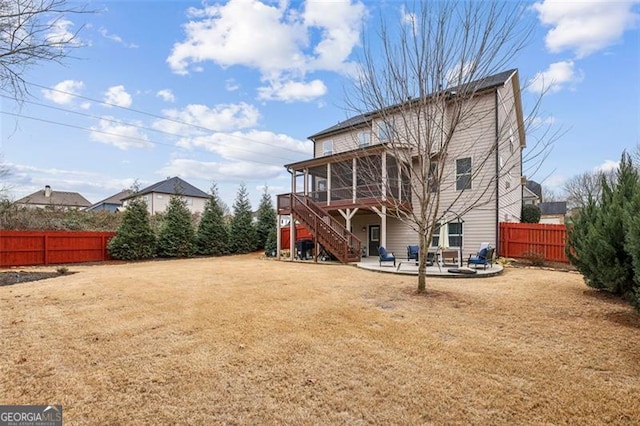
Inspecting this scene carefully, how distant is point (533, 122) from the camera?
682cm

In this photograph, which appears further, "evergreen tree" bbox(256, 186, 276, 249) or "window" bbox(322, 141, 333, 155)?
"evergreen tree" bbox(256, 186, 276, 249)

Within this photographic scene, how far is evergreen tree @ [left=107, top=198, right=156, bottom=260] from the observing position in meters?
16.9

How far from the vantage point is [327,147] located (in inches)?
824

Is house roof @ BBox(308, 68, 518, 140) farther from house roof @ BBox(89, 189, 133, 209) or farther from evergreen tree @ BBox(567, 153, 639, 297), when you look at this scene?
house roof @ BBox(89, 189, 133, 209)

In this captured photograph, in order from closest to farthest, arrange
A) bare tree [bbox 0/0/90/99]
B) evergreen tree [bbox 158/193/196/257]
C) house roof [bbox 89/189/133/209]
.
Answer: bare tree [bbox 0/0/90/99], evergreen tree [bbox 158/193/196/257], house roof [bbox 89/189/133/209]

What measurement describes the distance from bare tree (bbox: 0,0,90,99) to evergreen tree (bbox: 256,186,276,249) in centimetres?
2122

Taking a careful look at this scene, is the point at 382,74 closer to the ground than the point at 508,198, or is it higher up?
higher up

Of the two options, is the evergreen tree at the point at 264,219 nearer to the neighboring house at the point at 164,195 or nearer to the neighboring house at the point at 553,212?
the neighboring house at the point at 164,195

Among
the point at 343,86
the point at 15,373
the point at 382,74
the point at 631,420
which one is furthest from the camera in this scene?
the point at 343,86

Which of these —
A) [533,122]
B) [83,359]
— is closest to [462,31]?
[533,122]

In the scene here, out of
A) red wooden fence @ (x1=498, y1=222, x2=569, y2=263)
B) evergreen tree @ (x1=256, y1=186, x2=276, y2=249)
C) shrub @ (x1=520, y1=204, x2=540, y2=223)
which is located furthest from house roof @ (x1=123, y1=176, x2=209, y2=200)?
shrub @ (x1=520, y1=204, x2=540, y2=223)

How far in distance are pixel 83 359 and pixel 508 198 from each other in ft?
56.0

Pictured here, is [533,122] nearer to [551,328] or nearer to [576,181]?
[551,328]

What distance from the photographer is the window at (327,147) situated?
2071 centimetres
